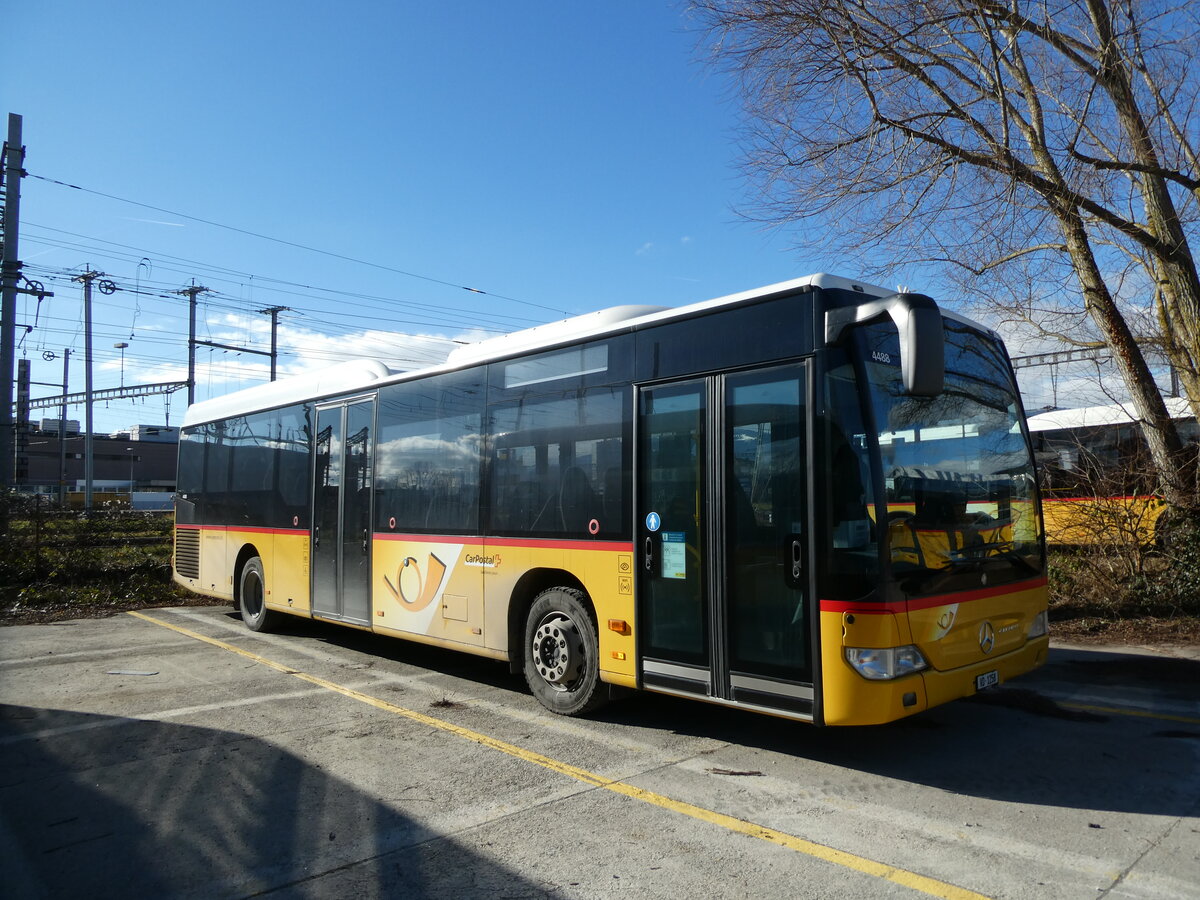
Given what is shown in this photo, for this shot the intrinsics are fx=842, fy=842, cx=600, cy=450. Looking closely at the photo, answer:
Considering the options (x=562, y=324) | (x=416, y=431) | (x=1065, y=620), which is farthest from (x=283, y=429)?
(x=1065, y=620)

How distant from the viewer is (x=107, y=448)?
8944 cm

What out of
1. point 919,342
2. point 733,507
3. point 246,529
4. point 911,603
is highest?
point 919,342

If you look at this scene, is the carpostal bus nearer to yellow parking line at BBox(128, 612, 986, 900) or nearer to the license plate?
the license plate

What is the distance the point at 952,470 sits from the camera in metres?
5.64

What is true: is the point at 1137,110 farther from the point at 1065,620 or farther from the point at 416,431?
the point at 416,431

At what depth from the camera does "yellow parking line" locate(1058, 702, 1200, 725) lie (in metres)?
6.54

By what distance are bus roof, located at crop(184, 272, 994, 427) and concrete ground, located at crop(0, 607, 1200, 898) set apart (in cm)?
313

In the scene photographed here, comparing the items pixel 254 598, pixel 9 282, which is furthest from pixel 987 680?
pixel 9 282

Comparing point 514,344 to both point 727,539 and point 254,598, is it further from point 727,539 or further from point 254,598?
point 254,598

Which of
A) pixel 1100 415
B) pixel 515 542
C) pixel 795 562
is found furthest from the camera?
pixel 1100 415

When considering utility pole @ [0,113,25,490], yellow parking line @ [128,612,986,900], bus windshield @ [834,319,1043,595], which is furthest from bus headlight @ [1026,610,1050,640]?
utility pole @ [0,113,25,490]

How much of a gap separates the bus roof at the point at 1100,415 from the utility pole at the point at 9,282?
63.6 ft

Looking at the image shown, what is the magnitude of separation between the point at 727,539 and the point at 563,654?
199 cm

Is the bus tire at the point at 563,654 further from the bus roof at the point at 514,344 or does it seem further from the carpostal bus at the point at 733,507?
the bus roof at the point at 514,344
